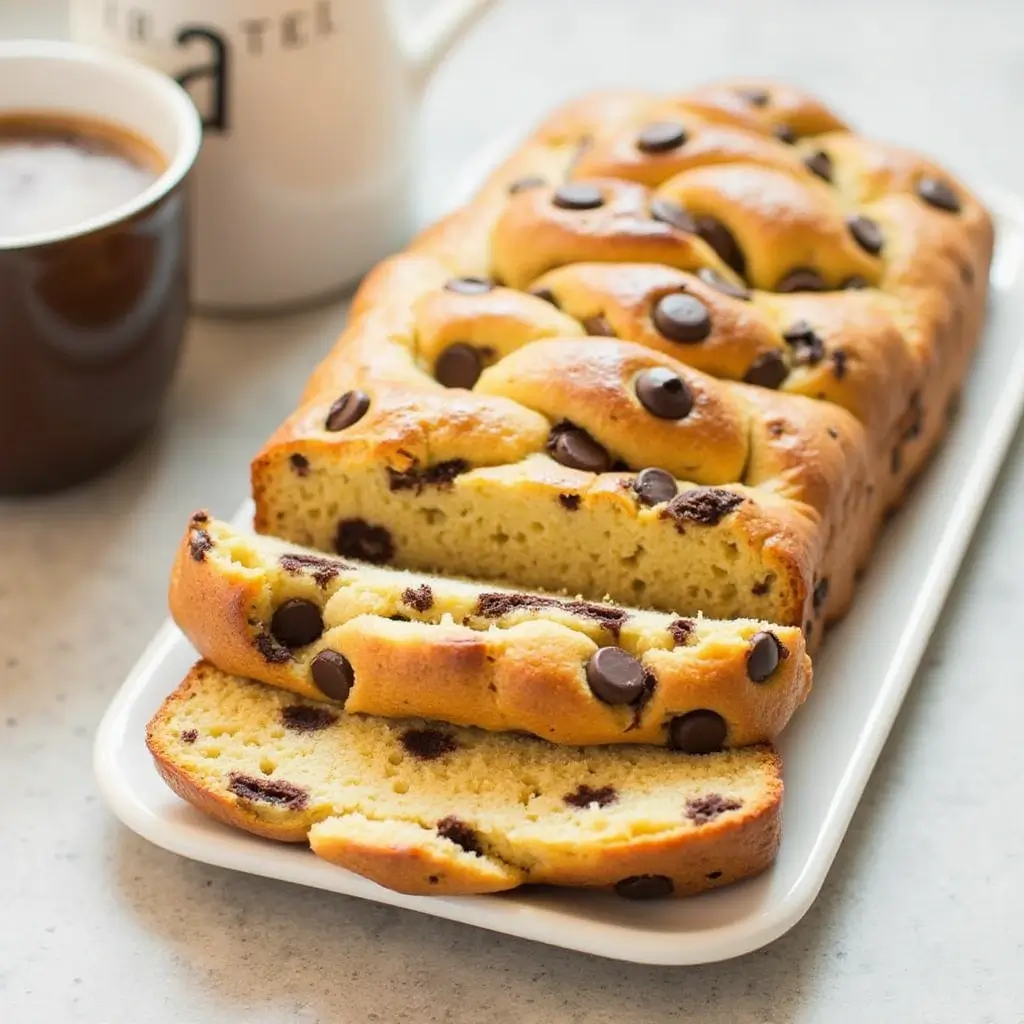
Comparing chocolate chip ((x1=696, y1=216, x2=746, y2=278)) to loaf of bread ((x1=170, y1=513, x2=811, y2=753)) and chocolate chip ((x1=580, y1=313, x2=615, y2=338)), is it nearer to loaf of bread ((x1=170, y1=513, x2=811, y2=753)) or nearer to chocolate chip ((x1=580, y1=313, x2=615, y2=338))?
chocolate chip ((x1=580, y1=313, x2=615, y2=338))

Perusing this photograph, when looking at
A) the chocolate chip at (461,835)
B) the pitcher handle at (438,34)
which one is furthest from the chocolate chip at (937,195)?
the chocolate chip at (461,835)

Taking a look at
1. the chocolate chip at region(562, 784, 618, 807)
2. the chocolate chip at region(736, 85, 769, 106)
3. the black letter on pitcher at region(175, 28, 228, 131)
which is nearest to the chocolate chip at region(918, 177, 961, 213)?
the chocolate chip at region(736, 85, 769, 106)

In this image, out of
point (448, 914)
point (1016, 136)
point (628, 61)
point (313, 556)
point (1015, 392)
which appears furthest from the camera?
point (628, 61)

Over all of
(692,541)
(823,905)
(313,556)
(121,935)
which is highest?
(692,541)

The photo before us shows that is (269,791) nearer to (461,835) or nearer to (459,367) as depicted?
(461,835)

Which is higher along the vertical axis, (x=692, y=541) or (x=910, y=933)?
(x=692, y=541)

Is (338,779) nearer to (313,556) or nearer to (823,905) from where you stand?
(313,556)

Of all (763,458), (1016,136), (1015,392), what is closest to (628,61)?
(1016,136)
